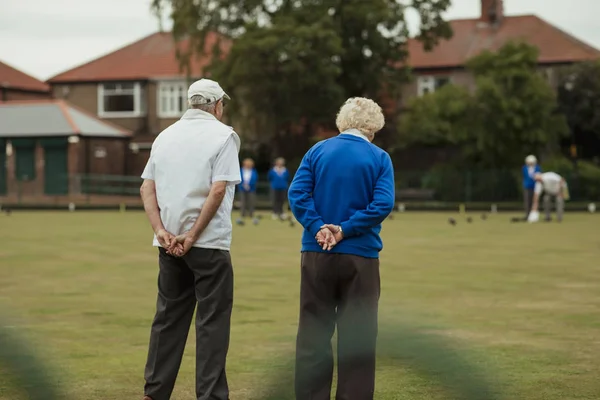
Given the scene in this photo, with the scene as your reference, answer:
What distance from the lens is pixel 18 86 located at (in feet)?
219

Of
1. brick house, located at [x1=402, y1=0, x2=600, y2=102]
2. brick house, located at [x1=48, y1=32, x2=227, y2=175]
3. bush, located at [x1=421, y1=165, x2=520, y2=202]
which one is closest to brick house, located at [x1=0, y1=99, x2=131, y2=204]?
brick house, located at [x1=48, y1=32, x2=227, y2=175]

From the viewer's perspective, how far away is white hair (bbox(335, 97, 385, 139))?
575cm

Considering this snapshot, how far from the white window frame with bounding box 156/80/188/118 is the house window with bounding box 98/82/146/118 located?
843mm

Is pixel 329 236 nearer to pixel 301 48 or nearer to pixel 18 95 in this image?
pixel 301 48

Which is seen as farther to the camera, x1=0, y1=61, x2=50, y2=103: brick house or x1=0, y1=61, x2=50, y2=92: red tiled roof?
x1=0, y1=61, x2=50, y2=92: red tiled roof

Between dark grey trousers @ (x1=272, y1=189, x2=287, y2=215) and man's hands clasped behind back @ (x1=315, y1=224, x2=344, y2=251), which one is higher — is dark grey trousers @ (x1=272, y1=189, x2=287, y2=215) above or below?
below

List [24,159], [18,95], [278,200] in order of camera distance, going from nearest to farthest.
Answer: [278,200] < [24,159] < [18,95]

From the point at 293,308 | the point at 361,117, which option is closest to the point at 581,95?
the point at 293,308

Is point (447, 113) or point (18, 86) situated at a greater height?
point (18, 86)

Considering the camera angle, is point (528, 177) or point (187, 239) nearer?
point (187, 239)

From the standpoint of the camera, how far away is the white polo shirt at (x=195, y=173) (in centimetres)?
577

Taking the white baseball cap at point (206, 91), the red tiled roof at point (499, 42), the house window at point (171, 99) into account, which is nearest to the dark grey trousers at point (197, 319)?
the white baseball cap at point (206, 91)

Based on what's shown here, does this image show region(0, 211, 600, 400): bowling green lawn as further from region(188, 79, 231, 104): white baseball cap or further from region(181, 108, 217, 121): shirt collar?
region(188, 79, 231, 104): white baseball cap

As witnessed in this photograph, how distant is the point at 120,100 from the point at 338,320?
54098 millimetres
